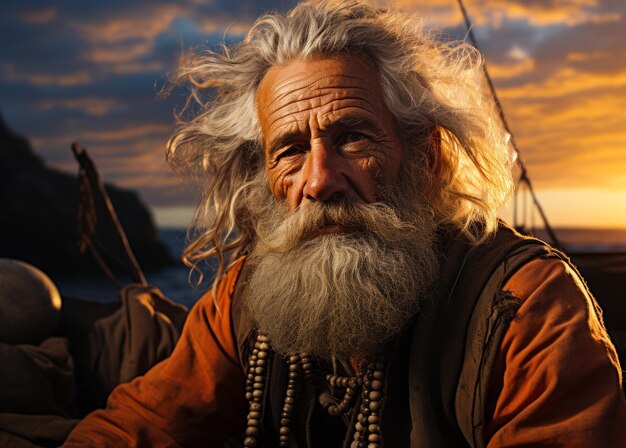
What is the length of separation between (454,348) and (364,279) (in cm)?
38

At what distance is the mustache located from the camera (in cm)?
254

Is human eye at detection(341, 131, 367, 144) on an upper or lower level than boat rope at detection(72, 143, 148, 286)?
upper

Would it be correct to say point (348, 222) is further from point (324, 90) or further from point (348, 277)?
point (324, 90)

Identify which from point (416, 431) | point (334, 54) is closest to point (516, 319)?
point (416, 431)

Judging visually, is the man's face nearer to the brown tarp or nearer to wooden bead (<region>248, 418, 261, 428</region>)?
wooden bead (<region>248, 418, 261, 428</region>)

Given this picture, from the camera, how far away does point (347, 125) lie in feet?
8.66

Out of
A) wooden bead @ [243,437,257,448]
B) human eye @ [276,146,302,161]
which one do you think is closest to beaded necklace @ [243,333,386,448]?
wooden bead @ [243,437,257,448]

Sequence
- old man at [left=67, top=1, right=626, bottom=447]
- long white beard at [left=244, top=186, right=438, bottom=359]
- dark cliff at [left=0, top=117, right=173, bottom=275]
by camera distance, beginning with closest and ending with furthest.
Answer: old man at [left=67, top=1, right=626, bottom=447]
long white beard at [left=244, top=186, right=438, bottom=359]
dark cliff at [left=0, top=117, right=173, bottom=275]

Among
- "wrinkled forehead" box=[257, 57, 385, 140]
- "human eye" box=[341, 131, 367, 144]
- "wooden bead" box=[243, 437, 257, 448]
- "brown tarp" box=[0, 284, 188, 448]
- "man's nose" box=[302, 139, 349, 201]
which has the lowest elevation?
"brown tarp" box=[0, 284, 188, 448]

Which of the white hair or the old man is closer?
the old man

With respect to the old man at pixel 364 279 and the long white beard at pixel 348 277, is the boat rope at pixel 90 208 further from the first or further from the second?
the long white beard at pixel 348 277

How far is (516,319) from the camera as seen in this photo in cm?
222

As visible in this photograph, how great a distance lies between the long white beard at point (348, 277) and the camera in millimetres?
2492

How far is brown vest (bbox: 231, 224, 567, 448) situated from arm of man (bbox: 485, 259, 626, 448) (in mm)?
53
